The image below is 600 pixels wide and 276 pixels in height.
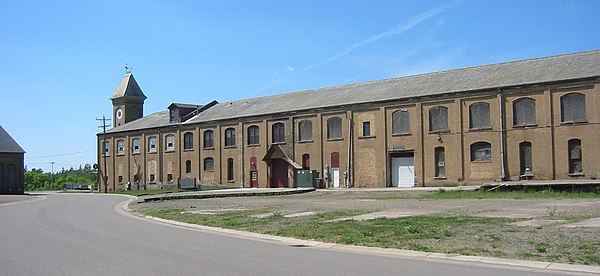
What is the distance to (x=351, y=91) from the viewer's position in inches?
2238

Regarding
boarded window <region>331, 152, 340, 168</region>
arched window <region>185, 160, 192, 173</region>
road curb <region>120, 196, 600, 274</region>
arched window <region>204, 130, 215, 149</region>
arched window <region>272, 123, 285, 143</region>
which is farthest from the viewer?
arched window <region>185, 160, 192, 173</region>

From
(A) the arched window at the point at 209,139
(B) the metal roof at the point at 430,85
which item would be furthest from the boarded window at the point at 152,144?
(A) the arched window at the point at 209,139

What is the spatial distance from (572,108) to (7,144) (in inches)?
2347

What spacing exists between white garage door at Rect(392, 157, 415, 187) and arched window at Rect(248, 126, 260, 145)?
604 inches

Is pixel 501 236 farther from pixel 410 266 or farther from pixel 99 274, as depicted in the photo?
pixel 99 274

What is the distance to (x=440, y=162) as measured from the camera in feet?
155

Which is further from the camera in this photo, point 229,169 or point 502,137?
point 229,169

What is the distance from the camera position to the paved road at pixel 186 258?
1071 cm

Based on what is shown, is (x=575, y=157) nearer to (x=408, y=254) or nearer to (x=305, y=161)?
(x=305, y=161)

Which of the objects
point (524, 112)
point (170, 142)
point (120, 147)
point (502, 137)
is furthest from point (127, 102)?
point (524, 112)

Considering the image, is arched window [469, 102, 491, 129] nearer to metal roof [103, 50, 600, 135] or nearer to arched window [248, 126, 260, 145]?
metal roof [103, 50, 600, 135]

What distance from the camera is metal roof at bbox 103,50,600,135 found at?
141 ft

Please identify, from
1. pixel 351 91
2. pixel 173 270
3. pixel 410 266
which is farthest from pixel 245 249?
pixel 351 91

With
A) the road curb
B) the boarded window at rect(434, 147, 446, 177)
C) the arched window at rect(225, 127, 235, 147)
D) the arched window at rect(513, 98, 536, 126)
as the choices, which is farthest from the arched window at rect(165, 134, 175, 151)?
the road curb
